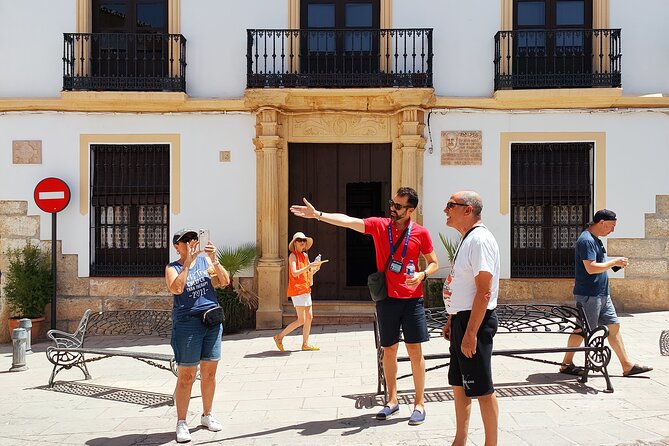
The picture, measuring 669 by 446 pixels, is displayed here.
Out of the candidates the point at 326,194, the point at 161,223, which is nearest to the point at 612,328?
the point at 326,194

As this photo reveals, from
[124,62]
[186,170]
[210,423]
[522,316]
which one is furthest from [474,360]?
[124,62]

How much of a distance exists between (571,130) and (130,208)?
7420 mm

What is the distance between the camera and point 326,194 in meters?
11.1

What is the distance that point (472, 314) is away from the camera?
383 cm

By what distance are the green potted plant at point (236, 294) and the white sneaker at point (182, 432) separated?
4905mm

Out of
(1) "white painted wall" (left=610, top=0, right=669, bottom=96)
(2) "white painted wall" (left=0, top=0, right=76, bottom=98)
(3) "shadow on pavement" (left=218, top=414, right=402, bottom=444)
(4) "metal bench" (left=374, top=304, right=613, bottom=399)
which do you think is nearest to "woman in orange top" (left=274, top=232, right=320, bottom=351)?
(4) "metal bench" (left=374, top=304, right=613, bottom=399)

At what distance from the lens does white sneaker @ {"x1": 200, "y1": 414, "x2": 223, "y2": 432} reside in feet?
16.0

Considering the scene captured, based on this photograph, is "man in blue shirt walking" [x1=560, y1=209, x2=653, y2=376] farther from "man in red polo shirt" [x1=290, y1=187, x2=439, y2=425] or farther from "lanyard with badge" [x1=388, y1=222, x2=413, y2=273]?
"lanyard with badge" [x1=388, y1=222, x2=413, y2=273]

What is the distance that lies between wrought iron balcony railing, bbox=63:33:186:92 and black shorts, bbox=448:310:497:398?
25.4 ft

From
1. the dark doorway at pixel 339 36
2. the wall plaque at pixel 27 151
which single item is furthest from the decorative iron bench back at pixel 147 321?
the dark doorway at pixel 339 36

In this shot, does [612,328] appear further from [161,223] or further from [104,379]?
[161,223]

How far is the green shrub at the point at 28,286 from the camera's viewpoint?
9.90 m

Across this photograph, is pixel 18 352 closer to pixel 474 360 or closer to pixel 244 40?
pixel 244 40

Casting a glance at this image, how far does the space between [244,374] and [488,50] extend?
667 centimetres
